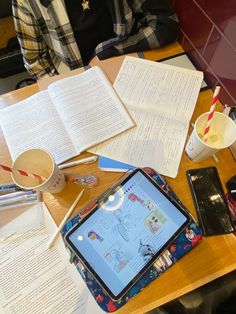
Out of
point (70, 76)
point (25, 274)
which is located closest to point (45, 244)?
point (25, 274)

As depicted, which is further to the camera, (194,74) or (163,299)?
(194,74)

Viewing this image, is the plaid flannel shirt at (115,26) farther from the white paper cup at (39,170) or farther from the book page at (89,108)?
the white paper cup at (39,170)

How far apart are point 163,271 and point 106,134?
38cm

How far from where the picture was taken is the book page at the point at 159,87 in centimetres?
75

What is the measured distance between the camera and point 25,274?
0.59 m

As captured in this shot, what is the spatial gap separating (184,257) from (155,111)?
1.33 feet

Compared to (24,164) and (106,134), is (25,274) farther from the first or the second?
(106,134)

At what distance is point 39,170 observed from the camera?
63 centimetres

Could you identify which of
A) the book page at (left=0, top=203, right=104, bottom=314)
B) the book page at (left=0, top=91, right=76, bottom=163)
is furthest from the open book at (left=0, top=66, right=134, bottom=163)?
the book page at (left=0, top=203, right=104, bottom=314)

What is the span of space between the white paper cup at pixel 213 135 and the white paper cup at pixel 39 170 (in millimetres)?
342

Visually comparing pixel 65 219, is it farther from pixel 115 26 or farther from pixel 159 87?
pixel 115 26

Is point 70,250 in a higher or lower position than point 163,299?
higher

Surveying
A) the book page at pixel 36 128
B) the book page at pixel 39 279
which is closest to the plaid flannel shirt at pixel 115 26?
the book page at pixel 36 128

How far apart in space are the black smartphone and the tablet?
0.24ft
